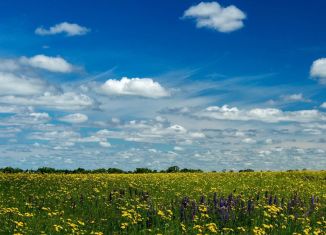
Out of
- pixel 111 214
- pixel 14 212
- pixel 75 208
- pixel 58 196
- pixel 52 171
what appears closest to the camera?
pixel 14 212

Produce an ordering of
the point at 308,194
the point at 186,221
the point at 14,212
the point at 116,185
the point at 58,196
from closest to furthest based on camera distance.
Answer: the point at 186,221 → the point at 14,212 → the point at 58,196 → the point at 308,194 → the point at 116,185

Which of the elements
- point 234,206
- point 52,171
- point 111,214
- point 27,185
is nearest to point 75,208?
point 111,214

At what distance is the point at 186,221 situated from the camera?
566 inches

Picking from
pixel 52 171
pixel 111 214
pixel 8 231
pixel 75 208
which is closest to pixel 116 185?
pixel 75 208

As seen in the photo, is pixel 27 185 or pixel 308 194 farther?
pixel 27 185

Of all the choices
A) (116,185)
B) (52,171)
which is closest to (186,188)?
(116,185)

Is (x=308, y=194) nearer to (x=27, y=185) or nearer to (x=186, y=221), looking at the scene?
(x=186, y=221)

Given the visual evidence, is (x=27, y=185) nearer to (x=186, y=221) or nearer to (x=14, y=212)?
(x=14, y=212)

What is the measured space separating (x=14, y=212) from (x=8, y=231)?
100 inches

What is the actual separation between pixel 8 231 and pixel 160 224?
4771mm

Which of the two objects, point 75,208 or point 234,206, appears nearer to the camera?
point 234,206

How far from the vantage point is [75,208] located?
18.5 metres

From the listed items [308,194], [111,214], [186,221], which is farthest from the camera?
[308,194]

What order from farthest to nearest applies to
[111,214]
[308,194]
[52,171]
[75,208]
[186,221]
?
[52,171]
[308,194]
[75,208]
[111,214]
[186,221]
